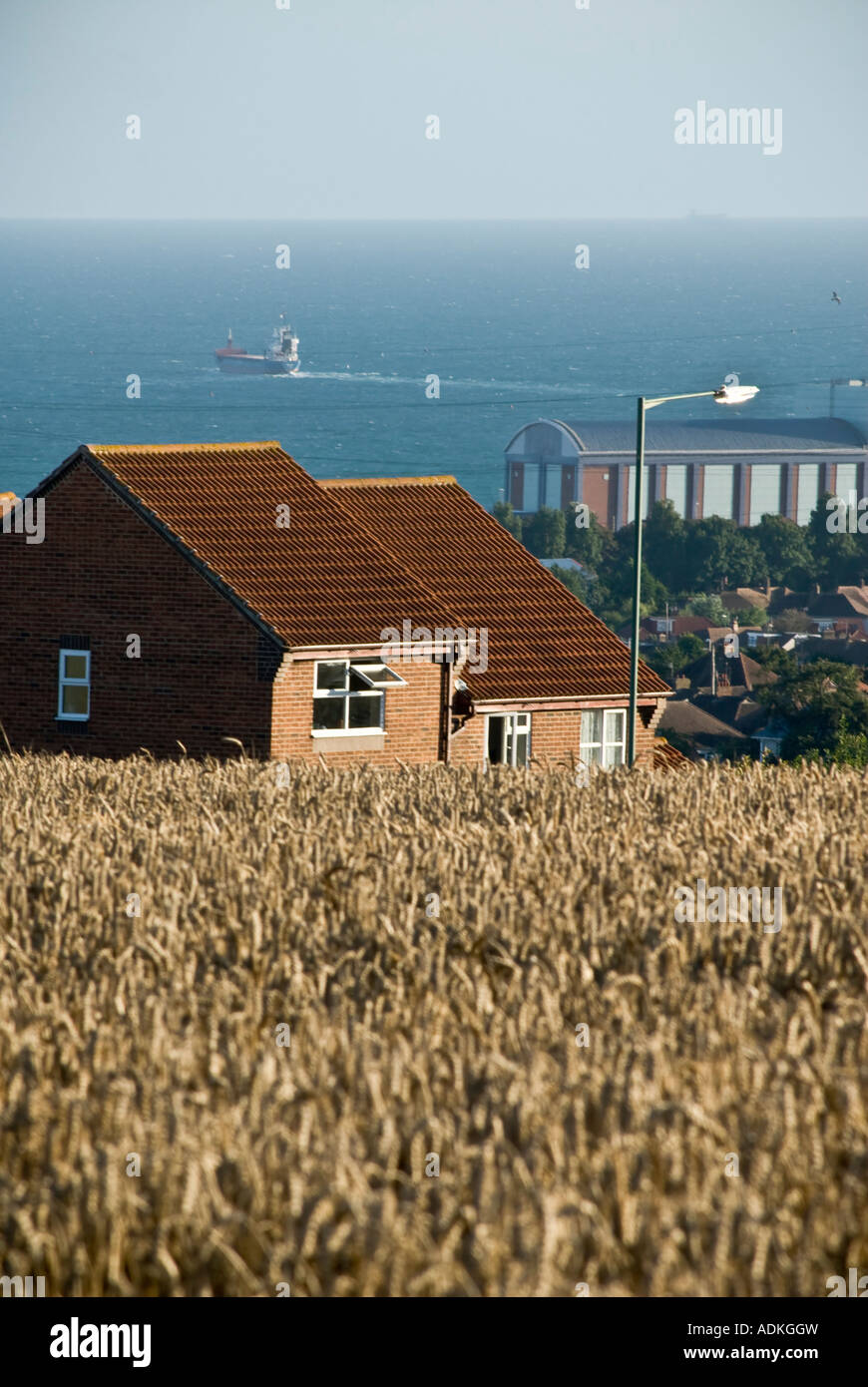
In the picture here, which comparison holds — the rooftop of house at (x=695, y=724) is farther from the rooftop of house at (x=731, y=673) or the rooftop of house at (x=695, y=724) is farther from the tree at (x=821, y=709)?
the rooftop of house at (x=731, y=673)

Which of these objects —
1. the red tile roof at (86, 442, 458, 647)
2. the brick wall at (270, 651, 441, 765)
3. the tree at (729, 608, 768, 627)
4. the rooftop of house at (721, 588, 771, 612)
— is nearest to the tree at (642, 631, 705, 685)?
the tree at (729, 608, 768, 627)

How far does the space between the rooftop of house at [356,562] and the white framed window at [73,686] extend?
10.6 feet

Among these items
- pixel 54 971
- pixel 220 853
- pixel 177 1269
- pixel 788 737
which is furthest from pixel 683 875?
pixel 788 737

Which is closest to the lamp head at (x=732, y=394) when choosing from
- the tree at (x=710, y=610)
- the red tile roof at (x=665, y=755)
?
the red tile roof at (x=665, y=755)

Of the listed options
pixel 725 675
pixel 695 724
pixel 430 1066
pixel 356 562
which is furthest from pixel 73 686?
pixel 725 675

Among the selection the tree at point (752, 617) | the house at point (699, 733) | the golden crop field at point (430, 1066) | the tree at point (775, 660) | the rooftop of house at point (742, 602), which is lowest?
the golden crop field at point (430, 1066)

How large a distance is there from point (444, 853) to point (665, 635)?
172 metres

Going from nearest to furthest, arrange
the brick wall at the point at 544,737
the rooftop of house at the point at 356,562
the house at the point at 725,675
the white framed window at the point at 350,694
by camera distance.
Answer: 1. the white framed window at the point at 350,694
2. the rooftop of house at the point at 356,562
3. the brick wall at the point at 544,737
4. the house at the point at 725,675

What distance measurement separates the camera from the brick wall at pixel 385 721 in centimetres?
3725

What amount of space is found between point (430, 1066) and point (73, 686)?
108ft

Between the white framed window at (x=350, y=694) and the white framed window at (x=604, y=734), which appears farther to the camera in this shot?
the white framed window at (x=604, y=734)

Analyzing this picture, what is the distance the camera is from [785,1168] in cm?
694

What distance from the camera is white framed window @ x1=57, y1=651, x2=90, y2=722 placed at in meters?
40.0

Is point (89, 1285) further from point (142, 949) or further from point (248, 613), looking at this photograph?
point (248, 613)
